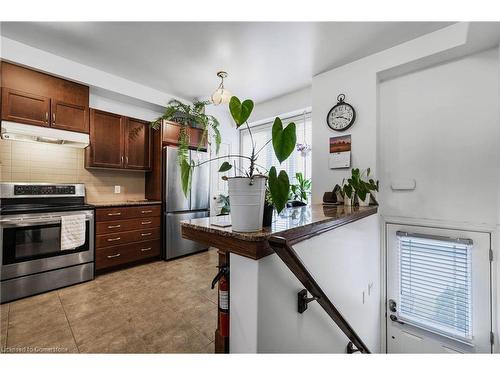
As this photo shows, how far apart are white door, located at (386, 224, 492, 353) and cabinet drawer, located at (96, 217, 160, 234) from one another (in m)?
3.24

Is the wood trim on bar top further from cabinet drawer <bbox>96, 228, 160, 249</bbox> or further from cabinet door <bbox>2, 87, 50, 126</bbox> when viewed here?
cabinet door <bbox>2, 87, 50, 126</bbox>

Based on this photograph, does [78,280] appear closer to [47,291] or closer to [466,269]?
[47,291]

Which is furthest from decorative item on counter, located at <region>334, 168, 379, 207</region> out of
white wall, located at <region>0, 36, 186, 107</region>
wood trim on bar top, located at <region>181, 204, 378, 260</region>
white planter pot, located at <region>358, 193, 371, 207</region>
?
white wall, located at <region>0, 36, 186, 107</region>

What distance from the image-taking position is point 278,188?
840 millimetres

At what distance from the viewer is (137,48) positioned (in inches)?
98.1

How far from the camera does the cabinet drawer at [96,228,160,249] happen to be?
2.92 m

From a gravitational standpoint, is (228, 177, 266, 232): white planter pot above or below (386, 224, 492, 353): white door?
above

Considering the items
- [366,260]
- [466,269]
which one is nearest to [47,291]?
[366,260]

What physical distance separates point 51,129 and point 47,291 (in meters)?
1.86

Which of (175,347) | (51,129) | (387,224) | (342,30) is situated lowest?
(175,347)

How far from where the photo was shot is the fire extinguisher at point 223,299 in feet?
3.41

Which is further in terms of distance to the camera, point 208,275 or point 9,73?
point 208,275

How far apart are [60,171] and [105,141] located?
0.69 meters

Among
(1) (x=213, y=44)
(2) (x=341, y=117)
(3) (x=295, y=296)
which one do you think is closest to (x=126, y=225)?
(1) (x=213, y=44)
